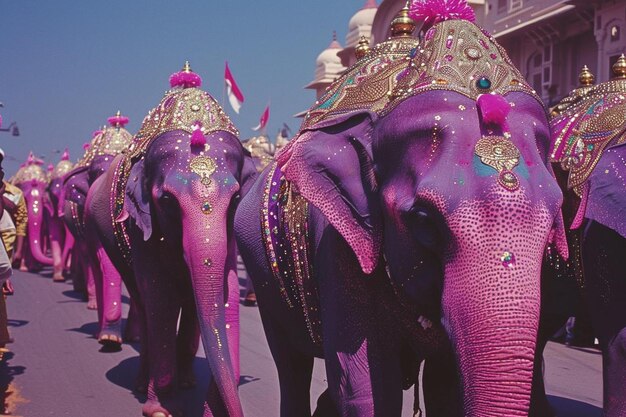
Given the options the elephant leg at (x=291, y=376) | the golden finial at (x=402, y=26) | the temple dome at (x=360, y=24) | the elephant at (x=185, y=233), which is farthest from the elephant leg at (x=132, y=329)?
the temple dome at (x=360, y=24)

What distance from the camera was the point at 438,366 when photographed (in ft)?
12.4

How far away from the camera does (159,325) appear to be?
19.6ft

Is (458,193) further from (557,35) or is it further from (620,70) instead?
(557,35)

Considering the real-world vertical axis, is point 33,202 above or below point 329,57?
below

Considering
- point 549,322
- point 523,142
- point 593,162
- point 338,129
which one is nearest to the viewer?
point 523,142

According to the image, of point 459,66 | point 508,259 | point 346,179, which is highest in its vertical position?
point 459,66

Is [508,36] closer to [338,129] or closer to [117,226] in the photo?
[117,226]

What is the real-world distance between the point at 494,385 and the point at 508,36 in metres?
21.3

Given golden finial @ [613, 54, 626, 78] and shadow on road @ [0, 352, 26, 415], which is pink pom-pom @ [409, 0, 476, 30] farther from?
shadow on road @ [0, 352, 26, 415]

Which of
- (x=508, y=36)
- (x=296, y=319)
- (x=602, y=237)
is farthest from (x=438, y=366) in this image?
(x=508, y=36)

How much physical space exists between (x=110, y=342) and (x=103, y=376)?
1.18 metres

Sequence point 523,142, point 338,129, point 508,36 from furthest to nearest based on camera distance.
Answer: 1. point 508,36
2. point 338,129
3. point 523,142

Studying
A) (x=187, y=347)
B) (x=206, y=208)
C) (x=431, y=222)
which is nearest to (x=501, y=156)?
(x=431, y=222)

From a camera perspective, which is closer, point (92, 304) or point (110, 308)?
point (110, 308)
